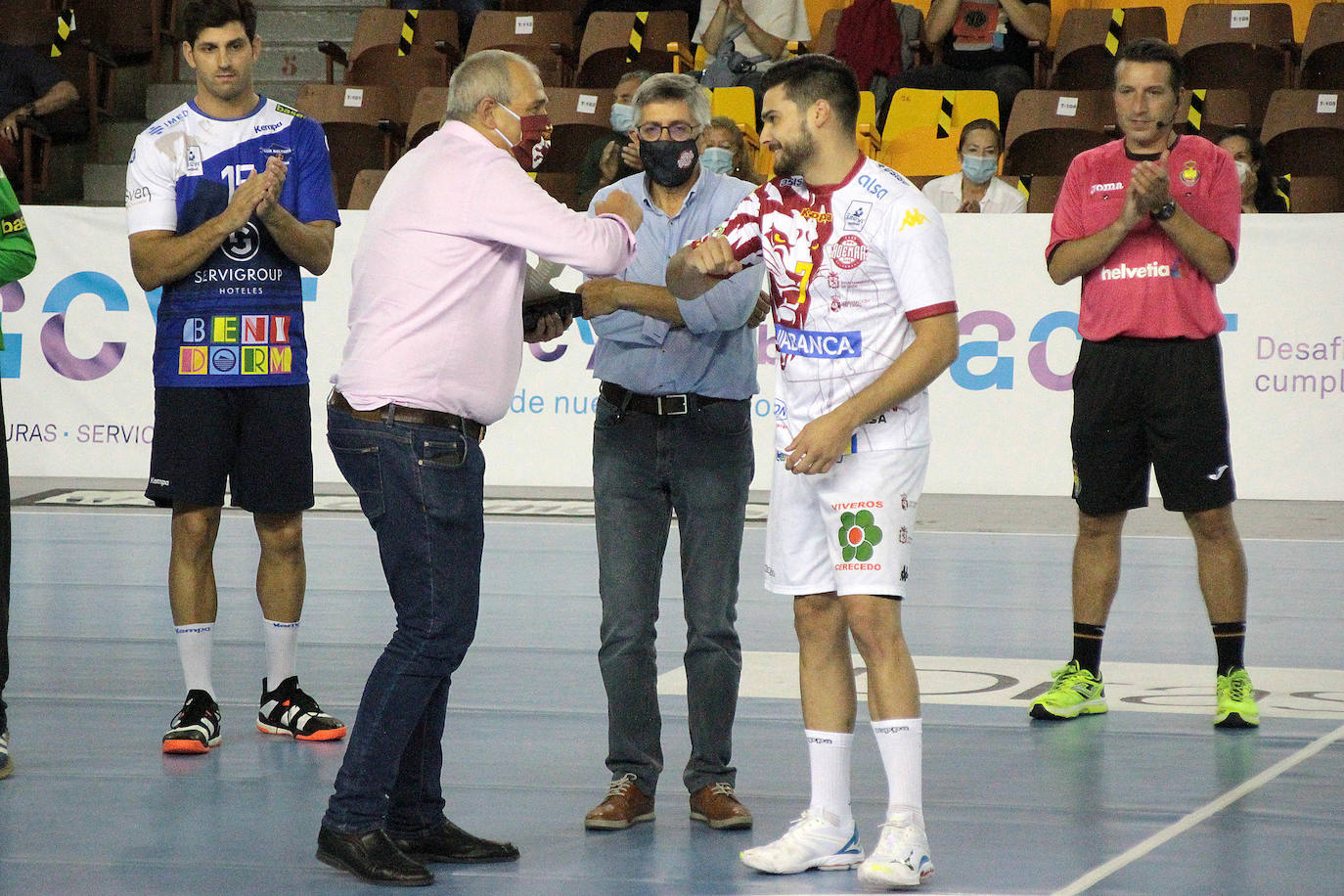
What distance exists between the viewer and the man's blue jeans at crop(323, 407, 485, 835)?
357 cm

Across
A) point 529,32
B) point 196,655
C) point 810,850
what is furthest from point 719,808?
point 529,32

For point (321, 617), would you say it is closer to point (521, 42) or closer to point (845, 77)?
point (845, 77)

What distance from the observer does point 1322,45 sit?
460 inches

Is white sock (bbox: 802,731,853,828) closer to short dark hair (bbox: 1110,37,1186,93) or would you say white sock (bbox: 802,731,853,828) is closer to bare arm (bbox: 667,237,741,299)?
bare arm (bbox: 667,237,741,299)

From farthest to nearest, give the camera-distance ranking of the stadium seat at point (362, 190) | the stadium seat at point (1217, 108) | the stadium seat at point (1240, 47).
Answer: the stadium seat at point (1240, 47)
the stadium seat at point (362, 190)
the stadium seat at point (1217, 108)

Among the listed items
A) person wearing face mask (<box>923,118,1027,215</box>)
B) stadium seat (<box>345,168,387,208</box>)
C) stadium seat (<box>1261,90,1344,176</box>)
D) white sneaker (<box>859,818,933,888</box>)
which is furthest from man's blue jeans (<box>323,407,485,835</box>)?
stadium seat (<box>1261,90,1344,176</box>)

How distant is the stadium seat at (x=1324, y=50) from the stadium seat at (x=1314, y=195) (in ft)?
4.57

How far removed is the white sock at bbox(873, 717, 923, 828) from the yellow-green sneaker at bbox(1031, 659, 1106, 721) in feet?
5.37

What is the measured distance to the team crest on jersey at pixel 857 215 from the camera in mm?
3539

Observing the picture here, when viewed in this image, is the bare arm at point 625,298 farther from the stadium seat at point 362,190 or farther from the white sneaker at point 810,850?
the stadium seat at point 362,190

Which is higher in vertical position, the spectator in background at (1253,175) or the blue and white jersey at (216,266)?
the spectator in background at (1253,175)

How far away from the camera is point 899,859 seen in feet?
11.3

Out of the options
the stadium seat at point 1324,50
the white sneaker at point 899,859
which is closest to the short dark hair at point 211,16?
the white sneaker at point 899,859

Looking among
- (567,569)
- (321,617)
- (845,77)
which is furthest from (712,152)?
(845,77)
